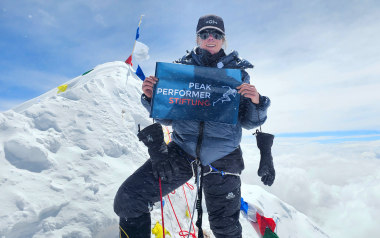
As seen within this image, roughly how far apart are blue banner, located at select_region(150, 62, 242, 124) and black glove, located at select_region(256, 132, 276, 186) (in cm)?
48

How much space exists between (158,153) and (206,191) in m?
0.68

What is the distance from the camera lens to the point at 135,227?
2.03 m

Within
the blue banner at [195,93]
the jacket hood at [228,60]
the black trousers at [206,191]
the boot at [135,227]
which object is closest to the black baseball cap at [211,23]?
the jacket hood at [228,60]

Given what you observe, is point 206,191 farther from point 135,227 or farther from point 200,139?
point 135,227

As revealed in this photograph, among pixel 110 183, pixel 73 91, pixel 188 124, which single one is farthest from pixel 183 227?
pixel 73 91

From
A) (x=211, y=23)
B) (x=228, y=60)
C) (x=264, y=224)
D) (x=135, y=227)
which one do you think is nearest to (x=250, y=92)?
(x=228, y=60)

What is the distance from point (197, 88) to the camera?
226 cm

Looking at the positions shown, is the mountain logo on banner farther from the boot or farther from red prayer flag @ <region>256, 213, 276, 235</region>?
red prayer flag @ <region>256, 213, 276, 235</region>

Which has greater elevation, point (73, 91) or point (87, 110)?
point (73, 91)

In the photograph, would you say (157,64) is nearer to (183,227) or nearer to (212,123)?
(212,123)

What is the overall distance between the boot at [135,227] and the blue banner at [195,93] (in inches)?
40.1

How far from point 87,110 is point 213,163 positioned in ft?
11.5

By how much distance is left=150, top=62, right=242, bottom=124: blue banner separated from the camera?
2.20m

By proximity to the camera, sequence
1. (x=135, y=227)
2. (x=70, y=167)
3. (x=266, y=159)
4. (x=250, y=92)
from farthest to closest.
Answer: (x=70, y=167), (x=266, y=159), (x=250, y=92), (x=135, y=227)
